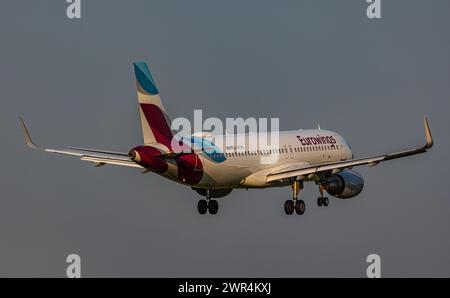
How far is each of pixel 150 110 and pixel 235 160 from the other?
816cm

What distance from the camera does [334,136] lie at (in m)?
127

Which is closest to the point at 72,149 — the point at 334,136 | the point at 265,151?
the point at 265,151

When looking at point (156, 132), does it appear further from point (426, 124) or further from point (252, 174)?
point (426, 124)

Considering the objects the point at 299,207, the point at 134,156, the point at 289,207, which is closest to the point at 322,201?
the point at 299,207

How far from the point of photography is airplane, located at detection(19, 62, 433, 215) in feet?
354

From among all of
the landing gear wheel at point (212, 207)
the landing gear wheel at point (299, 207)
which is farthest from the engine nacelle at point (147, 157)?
the landing gear wheel at point (299, 207)

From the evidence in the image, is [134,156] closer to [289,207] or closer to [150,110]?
[150,110]

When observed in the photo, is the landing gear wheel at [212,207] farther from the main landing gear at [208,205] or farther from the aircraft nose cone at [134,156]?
the aircraft nose cone at [134,156]

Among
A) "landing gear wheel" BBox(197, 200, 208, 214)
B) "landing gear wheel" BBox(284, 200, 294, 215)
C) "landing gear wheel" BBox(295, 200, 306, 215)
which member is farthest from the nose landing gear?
"landing gear wheel" BBox(197, 200, 208, 214)

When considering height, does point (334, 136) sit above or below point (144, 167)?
above

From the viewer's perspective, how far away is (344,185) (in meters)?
119

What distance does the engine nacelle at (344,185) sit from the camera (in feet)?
390

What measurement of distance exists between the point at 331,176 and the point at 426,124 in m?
17.8

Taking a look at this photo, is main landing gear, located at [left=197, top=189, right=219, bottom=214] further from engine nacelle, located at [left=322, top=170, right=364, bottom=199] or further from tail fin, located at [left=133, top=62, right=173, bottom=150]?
engine nacelle, located at [left=322, top=170, right=364, bottom=199]
